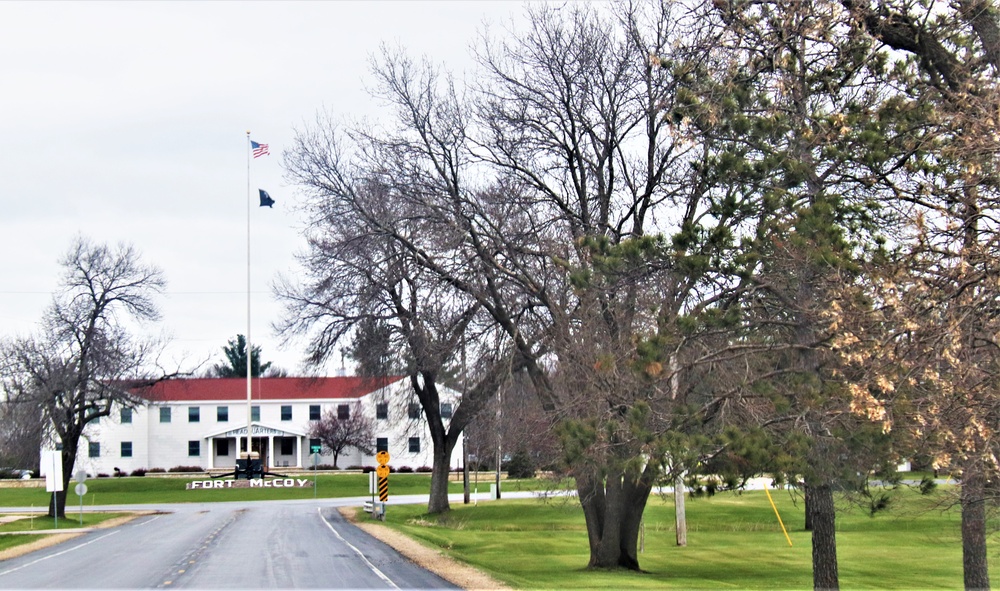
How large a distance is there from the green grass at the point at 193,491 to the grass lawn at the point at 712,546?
15.2 meters

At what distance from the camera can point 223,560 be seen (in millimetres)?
23188

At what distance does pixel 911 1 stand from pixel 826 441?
587cm

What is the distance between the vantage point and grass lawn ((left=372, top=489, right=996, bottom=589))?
21.0m

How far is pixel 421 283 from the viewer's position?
79.2ft

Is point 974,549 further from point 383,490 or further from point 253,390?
point 253,390

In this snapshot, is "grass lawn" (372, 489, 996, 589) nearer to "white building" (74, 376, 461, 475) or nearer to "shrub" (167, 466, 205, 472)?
"white building" (74, 376, 461, 475)

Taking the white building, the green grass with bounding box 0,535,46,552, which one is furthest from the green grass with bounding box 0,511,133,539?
the white building

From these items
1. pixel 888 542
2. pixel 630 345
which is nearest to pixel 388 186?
pixel 630 345

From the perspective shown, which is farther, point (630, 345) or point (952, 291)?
point (630, 345)

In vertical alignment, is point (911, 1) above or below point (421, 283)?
above

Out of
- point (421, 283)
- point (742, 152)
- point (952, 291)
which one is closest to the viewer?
point (952, 291)

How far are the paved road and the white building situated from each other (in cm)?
4471

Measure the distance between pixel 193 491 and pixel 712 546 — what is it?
4332 centimetres

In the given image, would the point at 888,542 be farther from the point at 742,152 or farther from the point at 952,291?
the point at 952,291
